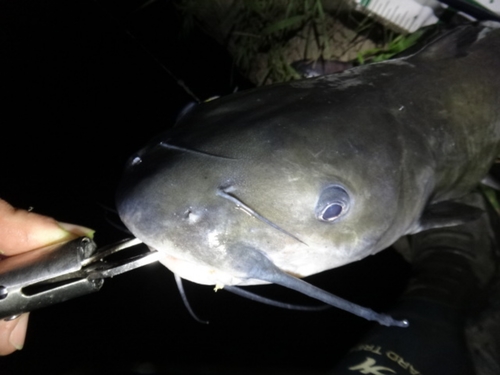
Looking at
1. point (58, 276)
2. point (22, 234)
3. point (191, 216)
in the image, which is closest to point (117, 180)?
point (22, 234)

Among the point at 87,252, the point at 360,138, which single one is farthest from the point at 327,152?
the point at 87,252

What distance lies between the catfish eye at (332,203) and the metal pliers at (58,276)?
0.47 meters

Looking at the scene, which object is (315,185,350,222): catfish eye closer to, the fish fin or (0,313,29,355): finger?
the fish fin

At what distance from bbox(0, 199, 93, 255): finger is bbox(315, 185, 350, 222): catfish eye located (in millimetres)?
854

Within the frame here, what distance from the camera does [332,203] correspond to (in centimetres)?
115

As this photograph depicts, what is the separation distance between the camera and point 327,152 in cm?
121

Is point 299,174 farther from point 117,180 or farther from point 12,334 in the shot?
point 117,180

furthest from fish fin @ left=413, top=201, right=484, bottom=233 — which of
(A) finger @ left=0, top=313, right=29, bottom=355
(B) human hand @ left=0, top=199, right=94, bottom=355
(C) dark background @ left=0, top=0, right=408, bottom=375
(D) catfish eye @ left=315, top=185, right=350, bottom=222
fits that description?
(A) finger @ left=0, top=313, right=29, bottom=355

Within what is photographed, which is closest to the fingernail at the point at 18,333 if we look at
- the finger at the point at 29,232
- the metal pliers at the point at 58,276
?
the finger at the point at 29,232

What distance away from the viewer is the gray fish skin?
1.06 m

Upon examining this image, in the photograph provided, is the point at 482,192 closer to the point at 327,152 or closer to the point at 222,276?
the point at 327,152

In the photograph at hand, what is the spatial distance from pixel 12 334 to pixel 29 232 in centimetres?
47

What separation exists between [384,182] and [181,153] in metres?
0.63

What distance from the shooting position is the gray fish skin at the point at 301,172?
41.6 inches
